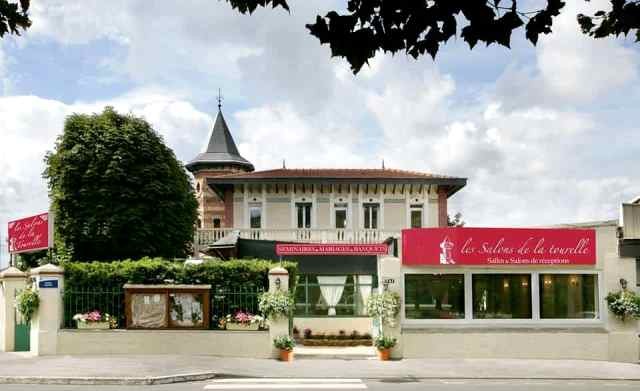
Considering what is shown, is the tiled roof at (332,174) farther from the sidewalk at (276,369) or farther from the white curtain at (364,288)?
the sidewalk at (276,369)

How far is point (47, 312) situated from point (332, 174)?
22.9 m

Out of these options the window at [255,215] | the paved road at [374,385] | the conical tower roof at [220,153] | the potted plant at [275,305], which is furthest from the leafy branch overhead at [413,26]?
the conical tower roof at [220,153]

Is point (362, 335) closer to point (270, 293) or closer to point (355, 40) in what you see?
point (270, 293)

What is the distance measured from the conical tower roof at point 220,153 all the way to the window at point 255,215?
21746mm

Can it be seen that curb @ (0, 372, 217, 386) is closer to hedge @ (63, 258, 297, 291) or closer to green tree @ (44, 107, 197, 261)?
hedge @ (63, 258, 297, 291)

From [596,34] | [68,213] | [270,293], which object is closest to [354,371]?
[270,293]

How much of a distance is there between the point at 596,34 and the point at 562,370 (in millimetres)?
13221

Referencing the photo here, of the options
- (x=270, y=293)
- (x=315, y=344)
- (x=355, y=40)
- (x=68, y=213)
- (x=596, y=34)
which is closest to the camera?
(x=355, y=40)

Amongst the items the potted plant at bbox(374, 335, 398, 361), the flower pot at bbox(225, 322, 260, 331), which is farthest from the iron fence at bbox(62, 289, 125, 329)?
the potted plant at bbox(374, 335, 398, 361)

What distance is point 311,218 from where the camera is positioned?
131 ft

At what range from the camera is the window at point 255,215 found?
3969 centimetres

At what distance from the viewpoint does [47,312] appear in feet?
64.0

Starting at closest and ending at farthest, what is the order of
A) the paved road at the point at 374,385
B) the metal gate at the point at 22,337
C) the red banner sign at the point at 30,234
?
the paved road at the point at 374,385, the metal gate at the point at 22,337, the red banner sign at the point at 30,234

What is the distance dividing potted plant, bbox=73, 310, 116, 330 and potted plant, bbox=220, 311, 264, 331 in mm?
3048
